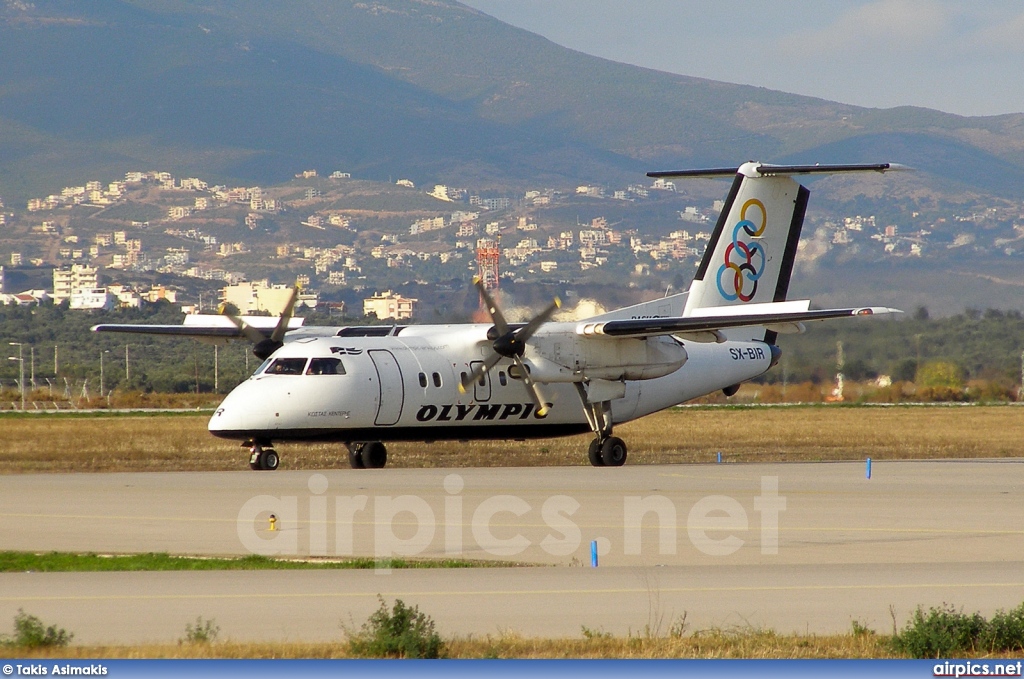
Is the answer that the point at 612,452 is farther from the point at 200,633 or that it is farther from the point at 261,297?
the point at 261,297

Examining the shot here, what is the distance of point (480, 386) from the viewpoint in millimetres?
27812

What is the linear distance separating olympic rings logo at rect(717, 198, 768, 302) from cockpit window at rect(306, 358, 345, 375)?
29.7 ft

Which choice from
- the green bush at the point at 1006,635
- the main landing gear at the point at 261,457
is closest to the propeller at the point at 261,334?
the main landing gear at the point at 261,457

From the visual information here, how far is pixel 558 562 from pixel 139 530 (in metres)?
5.72

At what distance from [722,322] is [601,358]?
3165 millimetres

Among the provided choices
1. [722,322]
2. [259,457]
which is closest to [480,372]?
[259,457]

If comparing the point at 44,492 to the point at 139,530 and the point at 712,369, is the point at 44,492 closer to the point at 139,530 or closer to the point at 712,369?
the point at 139,530

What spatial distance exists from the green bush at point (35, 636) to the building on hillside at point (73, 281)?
147 m

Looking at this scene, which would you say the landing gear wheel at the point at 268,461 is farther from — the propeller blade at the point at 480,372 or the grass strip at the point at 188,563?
the grass strip at the point at 188,563

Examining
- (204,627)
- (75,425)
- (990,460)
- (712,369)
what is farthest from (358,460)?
(75,425)

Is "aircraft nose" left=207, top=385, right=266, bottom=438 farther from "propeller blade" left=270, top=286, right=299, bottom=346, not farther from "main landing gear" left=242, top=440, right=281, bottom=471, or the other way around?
"propeller blade" left=270, top=286, right=299, bottom=346

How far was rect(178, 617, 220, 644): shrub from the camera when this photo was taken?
9.37 meters

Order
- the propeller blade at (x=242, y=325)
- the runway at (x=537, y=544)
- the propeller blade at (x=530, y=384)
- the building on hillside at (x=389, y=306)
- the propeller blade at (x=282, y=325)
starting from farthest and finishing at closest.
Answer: the building on hillside at (x=389, y=306), the propeller blade at (x=282, y=325), the propeller blade at (x=242, y=325), the propeller blade at (x=530, y=384), the runway at (x=537, y=544)

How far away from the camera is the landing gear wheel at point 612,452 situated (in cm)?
2845
